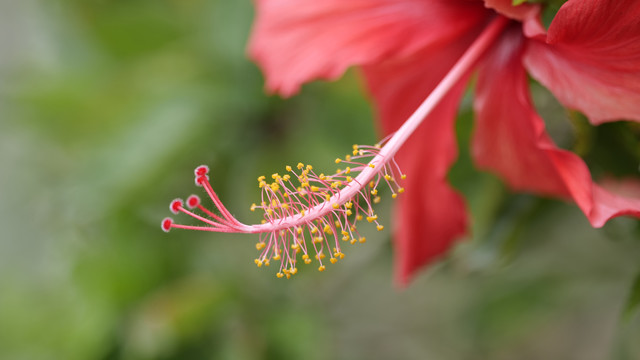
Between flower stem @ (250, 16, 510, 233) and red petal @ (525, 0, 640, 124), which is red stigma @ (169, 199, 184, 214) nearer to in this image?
flower stem @ (250, 16, 510, 233)

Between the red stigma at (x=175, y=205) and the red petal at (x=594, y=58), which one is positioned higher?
the red stigma at (x=175, y=205)

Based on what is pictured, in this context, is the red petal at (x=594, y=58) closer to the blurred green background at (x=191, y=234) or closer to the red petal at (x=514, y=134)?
the red petal at (x=514, y=134)

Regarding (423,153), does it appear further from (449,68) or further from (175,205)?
(175,205)

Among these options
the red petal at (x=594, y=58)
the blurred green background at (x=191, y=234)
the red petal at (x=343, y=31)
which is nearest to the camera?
the red petal at (x=594, y=58)

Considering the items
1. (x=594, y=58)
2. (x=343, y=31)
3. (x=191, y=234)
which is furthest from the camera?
(x=191, y=234)

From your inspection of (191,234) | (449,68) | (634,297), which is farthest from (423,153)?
(191,234)

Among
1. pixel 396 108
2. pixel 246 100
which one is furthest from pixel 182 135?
pixel 396 108

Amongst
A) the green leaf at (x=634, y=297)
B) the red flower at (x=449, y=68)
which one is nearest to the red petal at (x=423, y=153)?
the red flower at (x=449, y=68)
